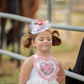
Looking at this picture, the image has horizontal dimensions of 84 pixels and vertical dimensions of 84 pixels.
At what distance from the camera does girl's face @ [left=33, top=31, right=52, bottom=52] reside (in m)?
2.18

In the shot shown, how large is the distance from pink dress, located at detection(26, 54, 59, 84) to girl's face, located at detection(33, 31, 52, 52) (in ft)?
0.23

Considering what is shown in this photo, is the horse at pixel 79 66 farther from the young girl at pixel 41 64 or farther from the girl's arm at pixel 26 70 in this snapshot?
the girl's arm at pixel 26 70

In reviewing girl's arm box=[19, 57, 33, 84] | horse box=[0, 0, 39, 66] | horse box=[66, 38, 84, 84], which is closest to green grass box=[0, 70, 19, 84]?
horse box=[0, 0, 39, 66]

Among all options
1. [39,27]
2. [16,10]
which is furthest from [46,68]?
[16,10]

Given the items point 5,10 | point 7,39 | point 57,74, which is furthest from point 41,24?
point 7,39

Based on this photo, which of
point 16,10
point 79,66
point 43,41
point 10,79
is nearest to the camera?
point 43,41

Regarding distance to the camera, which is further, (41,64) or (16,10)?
(16,10)

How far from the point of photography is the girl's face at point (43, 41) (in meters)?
2.18

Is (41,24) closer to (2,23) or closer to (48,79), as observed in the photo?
(48,79)

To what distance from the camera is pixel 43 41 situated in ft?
7.15

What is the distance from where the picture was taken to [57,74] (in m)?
2.27

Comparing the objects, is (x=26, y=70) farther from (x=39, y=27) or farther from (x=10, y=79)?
(x=10, y=79)

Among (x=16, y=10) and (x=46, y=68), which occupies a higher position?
(x=16, y=10)

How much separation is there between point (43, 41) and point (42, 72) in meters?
0.20
